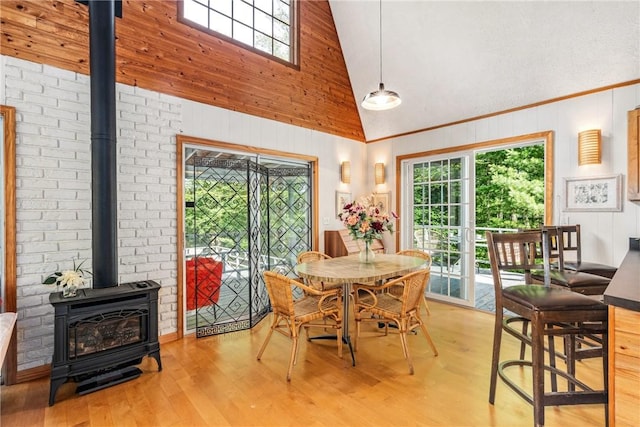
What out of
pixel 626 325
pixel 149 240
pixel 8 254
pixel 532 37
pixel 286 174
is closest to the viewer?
pixel 626 325

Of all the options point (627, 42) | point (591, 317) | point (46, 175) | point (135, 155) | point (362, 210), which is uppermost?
point (627, 42)

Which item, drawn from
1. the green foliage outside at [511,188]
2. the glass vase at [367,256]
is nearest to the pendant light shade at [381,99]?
the glass vase at [367,256]

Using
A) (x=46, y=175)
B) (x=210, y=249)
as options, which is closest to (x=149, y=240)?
(x=210, y=249)

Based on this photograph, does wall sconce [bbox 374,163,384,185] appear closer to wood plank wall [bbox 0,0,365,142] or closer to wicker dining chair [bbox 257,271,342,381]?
wood plank wall [bbox 0,0,365,142]

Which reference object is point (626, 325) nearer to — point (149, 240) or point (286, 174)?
point (149, 240)

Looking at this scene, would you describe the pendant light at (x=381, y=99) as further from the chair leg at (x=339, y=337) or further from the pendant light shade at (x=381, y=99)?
the chair leg at (x=339, y=337)

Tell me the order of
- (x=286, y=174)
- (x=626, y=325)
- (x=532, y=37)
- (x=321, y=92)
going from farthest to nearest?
(x=321, y=92)
(x=286, y=174)
(x=532, y=37)
(x=626, y=325)

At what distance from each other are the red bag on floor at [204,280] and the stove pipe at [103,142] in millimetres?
1003

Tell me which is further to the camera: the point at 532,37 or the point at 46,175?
the point at 532,37

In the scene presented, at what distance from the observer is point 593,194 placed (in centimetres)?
342

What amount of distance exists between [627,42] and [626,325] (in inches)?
127

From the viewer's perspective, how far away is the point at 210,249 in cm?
370

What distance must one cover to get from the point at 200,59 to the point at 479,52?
3223 mm

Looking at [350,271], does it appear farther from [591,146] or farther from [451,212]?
[591,146]
